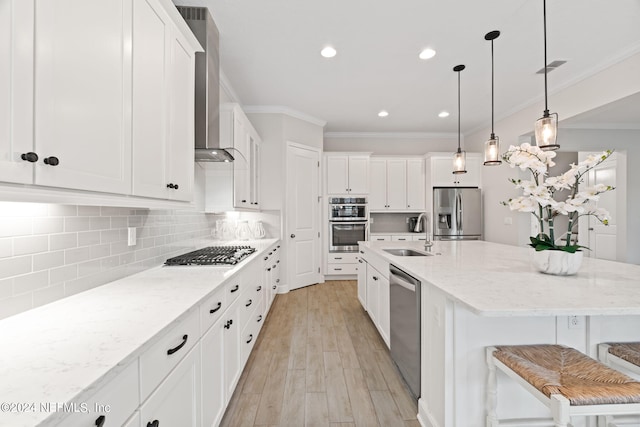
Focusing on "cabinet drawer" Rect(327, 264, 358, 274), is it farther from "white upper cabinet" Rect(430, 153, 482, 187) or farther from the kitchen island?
the kitchen island

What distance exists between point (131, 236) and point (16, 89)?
1148mm

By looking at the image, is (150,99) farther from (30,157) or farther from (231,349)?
(231,349)

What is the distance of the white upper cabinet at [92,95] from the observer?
752mm

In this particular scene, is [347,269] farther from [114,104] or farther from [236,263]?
[114,104]

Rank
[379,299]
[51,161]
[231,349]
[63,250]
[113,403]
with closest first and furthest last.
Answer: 1. [113,403]
2. [51,161]
3. [63,250]
4. [231,349]
5. [379,299]

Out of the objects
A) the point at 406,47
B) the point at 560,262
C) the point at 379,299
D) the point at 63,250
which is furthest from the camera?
the point at 406,47

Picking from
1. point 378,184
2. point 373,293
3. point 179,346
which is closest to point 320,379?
→ point 373,293

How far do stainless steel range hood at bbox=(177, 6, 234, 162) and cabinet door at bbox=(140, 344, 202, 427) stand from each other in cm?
147

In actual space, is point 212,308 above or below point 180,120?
below

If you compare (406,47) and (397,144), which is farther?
(397,144)

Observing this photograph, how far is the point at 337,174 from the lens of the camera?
5488 millimetres

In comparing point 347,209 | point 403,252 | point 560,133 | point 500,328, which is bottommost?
point 500,328

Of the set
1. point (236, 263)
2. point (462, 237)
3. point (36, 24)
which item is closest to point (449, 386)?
point (236, 263)

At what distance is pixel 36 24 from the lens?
799 mm
